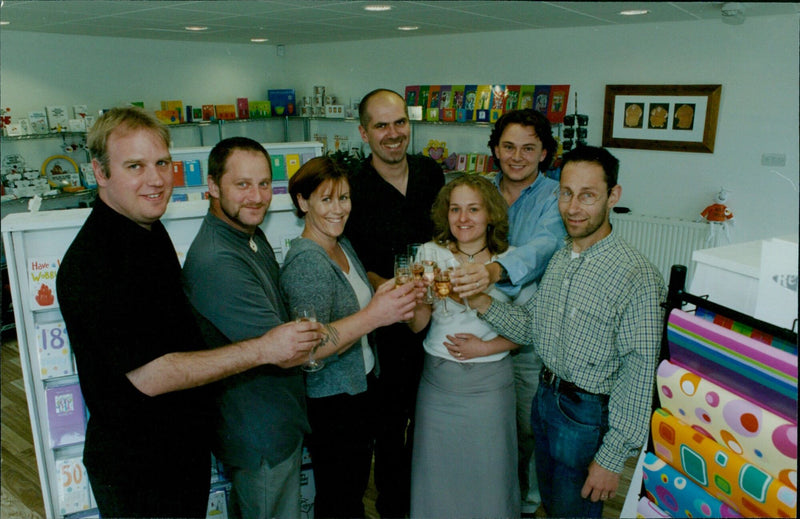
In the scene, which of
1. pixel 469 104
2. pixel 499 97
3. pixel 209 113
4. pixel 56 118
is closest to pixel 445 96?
pixel 469 104

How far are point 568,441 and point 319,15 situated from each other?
452cm

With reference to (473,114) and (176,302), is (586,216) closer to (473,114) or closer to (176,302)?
(176,302)

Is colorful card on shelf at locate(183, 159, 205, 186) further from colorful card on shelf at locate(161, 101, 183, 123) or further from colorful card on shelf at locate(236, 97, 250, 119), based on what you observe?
colorful card on shelf at locate(236, 97, 250, 119)

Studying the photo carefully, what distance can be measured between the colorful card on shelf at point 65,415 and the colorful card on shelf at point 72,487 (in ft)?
0.29

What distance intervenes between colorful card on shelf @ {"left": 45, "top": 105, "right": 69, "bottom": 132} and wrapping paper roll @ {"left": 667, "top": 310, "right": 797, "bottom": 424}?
275 inches

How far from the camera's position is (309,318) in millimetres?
1643

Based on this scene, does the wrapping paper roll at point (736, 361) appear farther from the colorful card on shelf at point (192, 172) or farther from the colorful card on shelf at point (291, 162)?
the colorful card on shelf at point (192, 172)

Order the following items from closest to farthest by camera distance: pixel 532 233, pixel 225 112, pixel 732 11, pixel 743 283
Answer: pixel 743 283, pixel 532 233, pixel 732 11, pixel 225 112

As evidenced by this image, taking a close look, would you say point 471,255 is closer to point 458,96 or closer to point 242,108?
point 458,96

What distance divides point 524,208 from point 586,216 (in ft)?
2.27

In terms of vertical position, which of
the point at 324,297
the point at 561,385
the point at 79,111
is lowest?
the point at 561,385

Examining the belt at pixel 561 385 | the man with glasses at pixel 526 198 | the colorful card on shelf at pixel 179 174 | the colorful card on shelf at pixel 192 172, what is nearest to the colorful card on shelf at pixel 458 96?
the colorful card on shelf at pixel 192 172

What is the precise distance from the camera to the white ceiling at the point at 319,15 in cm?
412

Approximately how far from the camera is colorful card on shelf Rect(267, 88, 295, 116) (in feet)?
28.1
